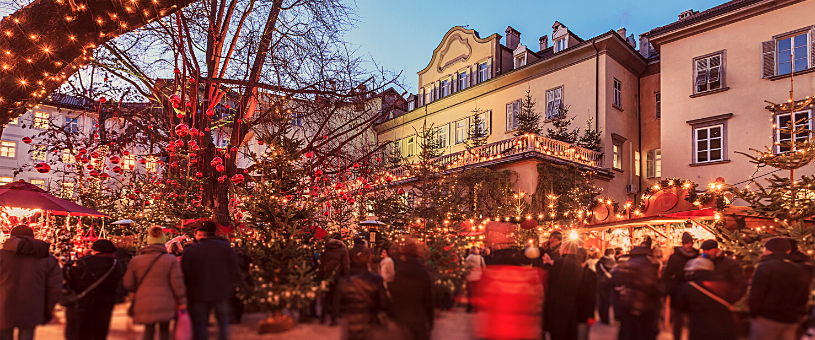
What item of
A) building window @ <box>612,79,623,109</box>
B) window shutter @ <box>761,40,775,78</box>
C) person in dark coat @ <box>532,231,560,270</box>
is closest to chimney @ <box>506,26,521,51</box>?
building window @ <box>612,79,623,109</box>

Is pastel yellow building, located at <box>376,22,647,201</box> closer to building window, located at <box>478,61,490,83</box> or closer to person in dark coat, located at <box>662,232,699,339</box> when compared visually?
building window, located at <box>478,61,490,83</box>

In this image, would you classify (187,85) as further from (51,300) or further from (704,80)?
(704,80)

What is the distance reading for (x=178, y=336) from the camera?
19.4ft

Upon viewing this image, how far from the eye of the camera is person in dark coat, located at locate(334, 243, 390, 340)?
5395 mm

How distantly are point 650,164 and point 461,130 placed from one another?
11923 millimetres

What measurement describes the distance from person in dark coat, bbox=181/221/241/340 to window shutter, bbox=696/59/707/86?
22442 mm

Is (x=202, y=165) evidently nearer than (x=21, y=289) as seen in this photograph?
No

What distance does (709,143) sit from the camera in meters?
21.3

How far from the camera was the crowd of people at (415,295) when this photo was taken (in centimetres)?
525

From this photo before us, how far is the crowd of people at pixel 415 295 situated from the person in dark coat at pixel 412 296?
0.04ft

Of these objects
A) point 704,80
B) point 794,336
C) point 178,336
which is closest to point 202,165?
point 178,336

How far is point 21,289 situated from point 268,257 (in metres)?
3.27

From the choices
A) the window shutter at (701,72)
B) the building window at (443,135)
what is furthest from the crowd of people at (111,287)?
the building window at (443,135)

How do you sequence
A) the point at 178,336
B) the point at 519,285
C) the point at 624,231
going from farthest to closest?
the point at 624,231, the point at 178,336, the point at 519,285
